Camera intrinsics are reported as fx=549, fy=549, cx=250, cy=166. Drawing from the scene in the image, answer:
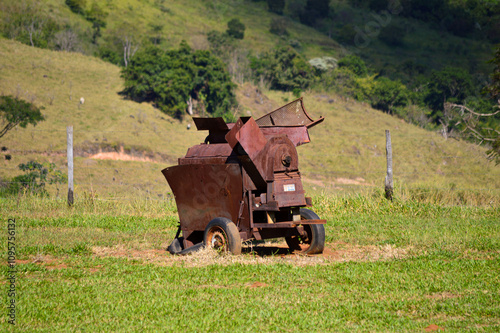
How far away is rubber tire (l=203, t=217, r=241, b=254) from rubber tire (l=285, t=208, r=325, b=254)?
1.25 m

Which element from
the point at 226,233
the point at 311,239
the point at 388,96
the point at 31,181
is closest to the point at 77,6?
the point at 388,96

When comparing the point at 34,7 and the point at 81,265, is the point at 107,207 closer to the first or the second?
the point at 81,265

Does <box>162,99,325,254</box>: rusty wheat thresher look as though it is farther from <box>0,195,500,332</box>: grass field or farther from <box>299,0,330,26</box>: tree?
<box>299,0,330,26</box>: tree

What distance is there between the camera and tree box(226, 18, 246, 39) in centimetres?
8693

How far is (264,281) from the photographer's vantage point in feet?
22.8

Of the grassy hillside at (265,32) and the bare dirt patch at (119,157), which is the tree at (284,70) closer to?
the grassy hillside at (265,32)

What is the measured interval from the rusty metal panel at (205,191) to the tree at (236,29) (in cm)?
7892

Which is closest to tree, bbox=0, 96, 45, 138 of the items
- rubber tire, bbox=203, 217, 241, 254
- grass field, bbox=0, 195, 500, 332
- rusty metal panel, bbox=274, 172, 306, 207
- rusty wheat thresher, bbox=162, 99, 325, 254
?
grass field, bbox=0, 195, 500, 332

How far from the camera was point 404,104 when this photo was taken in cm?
6919

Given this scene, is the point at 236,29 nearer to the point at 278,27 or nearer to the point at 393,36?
the point at 278,27

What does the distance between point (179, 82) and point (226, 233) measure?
46.3 m

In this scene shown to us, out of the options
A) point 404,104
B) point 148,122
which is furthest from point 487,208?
point 404,104

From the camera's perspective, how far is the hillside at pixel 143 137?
118ft

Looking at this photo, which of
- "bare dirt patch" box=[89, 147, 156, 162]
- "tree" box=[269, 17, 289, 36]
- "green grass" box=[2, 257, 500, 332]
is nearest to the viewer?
"green grass" box=[2, 257, 500, 332]
